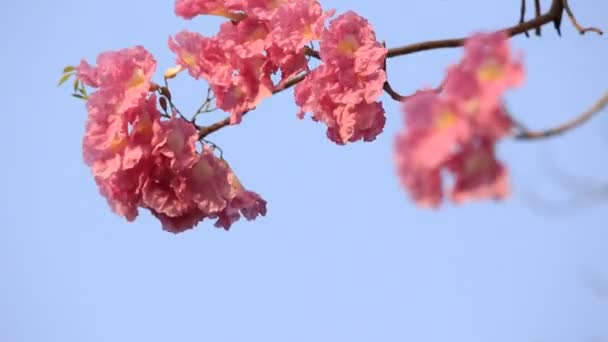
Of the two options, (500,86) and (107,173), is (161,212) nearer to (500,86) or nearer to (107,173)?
(107,173)

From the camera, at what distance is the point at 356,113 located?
5.24 ft

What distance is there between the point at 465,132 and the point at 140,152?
0.79 meters

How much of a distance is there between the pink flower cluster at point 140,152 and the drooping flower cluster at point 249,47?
0.28 ft

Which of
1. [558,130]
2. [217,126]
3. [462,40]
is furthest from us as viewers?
[217,126]

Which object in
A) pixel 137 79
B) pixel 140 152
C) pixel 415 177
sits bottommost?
pixel 415 177

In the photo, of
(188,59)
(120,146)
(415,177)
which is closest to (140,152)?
(120,146)

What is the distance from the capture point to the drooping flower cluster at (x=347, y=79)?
1.59 meters

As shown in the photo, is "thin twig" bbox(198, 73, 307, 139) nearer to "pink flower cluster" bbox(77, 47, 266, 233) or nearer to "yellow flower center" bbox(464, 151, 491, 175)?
"pink flower cluster" bbox(77, 47, 266, 233)

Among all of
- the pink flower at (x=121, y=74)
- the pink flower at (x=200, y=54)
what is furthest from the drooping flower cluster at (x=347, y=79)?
the pink flower at (x=121, y=74)

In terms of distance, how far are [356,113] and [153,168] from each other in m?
0.33

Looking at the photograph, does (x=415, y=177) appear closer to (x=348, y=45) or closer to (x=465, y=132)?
(x=465, y=132)

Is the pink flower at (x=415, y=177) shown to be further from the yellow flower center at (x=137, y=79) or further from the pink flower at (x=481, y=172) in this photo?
the yellow flower center at (x=137, y=79)

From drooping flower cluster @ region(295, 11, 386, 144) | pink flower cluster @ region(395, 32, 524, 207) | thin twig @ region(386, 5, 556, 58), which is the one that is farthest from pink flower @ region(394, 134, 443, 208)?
drooping flower cluster @ region(295, 11, 386, 144)

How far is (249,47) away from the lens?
1.60m
